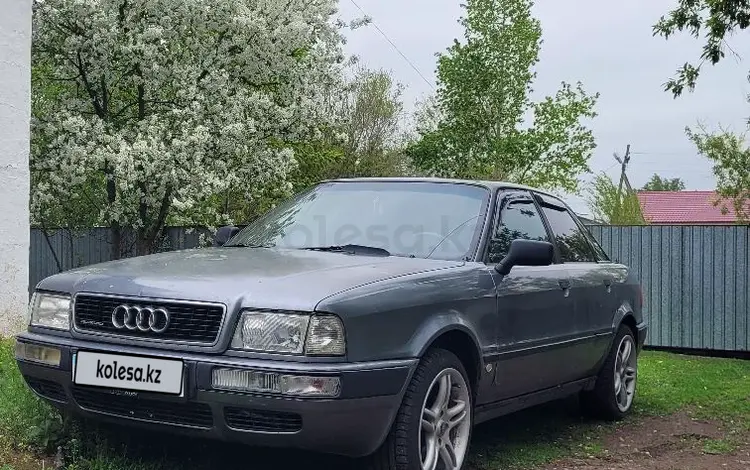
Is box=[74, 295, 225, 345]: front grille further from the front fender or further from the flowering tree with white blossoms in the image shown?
the flowering tree with white blossoms

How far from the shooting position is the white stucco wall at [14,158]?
827 cm

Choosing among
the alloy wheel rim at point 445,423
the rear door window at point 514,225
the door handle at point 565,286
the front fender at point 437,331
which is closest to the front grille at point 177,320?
the front fender at point 437,331

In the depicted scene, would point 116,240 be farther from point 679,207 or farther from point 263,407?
point 679,207

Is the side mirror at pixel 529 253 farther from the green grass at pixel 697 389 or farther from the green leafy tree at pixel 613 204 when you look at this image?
the green leafy tree at pixel 613 204

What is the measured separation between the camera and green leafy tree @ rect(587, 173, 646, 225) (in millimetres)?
32906

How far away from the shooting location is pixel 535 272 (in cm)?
541

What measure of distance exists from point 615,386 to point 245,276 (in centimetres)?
372

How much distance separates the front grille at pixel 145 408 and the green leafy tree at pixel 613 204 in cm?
3035

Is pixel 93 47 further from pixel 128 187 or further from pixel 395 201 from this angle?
pixel 395 201

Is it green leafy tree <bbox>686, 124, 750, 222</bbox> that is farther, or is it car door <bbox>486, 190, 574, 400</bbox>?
green leafy tree <bbox>686, 124, 750, 222</bbox>

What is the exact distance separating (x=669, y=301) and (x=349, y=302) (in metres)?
10.4

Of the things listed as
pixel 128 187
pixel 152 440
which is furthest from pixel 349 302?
pixel 128 187

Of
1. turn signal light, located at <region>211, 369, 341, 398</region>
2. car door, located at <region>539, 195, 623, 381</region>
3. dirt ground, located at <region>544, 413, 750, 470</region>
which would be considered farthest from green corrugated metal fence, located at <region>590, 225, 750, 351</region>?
turn signal light, located at <region>211, 369, 341, 398</region>

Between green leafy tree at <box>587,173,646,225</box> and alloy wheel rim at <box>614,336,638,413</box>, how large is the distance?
26.5m
